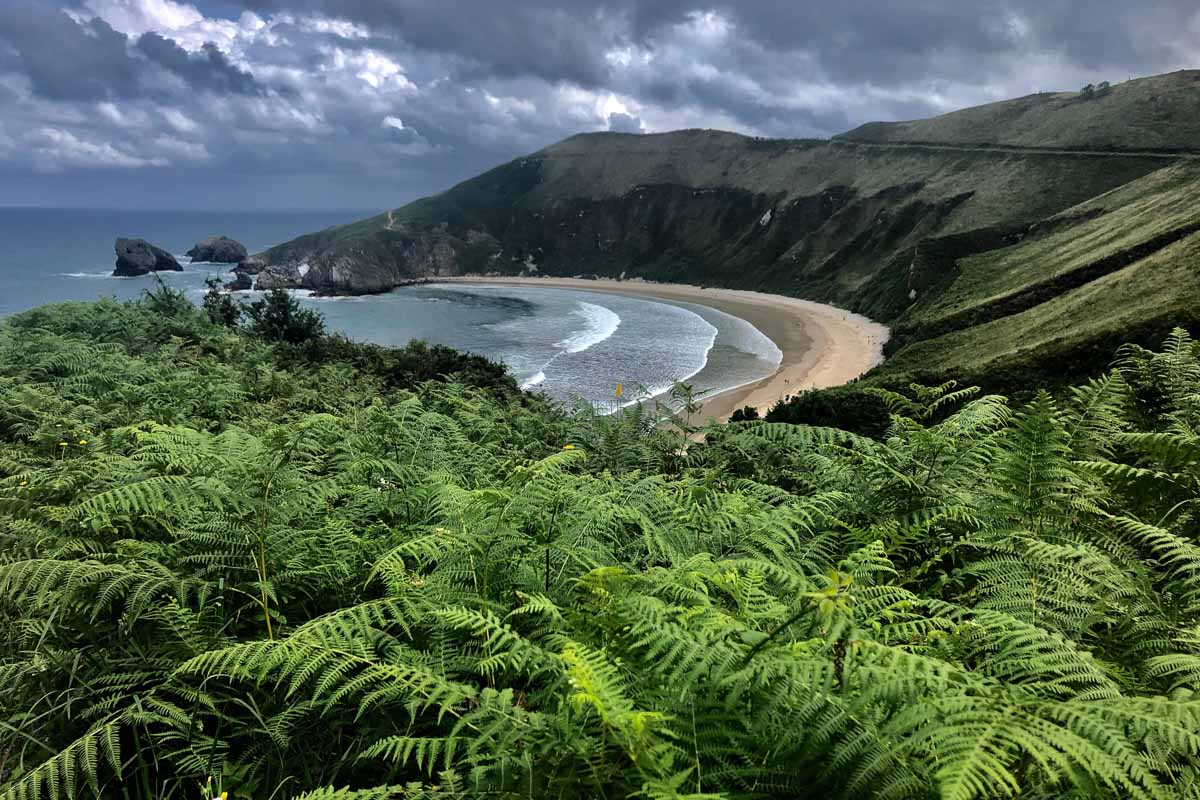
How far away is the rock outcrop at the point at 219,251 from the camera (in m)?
124

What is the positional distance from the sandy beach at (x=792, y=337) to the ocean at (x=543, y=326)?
196 centimetres

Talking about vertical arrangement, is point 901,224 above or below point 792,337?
above

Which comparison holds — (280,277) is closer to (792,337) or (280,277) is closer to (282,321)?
(792,337)

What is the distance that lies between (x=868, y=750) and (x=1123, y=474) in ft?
10.2

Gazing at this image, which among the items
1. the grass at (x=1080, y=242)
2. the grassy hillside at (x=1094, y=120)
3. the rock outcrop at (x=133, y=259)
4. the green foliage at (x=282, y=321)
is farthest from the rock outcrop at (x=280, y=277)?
the grassy hillside at (x=1094, y=120)

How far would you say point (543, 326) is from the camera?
6531 centimetres

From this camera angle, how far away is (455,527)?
3.20 meters

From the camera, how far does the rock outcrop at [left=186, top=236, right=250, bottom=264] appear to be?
124 metres

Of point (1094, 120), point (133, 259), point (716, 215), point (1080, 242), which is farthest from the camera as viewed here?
point (716, 215)

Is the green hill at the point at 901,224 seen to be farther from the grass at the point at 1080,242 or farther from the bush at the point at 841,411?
the bush at the point at 841,411

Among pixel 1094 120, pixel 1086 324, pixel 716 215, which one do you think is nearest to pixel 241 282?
pixel 716 215

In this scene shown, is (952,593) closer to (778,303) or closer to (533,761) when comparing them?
(533,761)

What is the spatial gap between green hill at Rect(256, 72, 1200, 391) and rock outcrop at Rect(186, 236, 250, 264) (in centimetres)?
1039

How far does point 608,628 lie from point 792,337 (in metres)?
57.9
